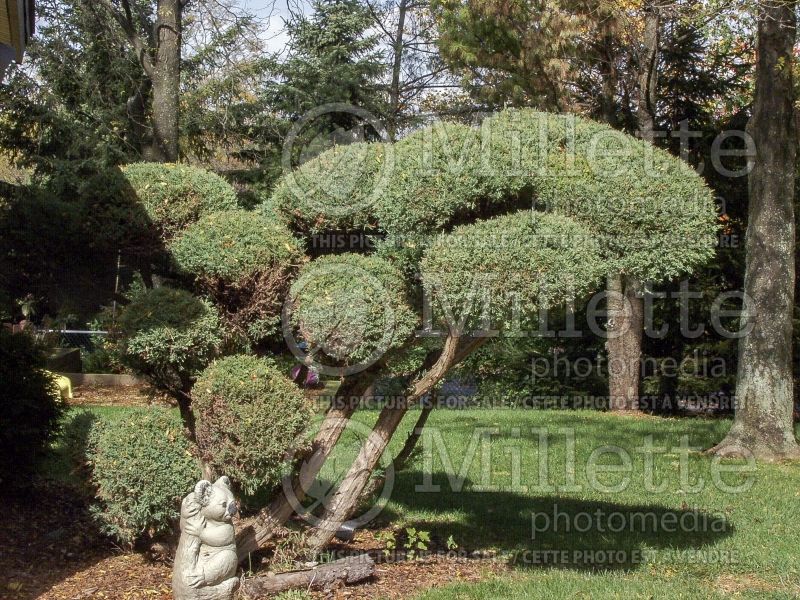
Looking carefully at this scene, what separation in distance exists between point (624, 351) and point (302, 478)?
28.9 ft

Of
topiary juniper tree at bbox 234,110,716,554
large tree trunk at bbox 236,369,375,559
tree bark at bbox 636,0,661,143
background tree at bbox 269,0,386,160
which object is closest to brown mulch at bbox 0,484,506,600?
large tree trunk at bbox 236,369,375,559

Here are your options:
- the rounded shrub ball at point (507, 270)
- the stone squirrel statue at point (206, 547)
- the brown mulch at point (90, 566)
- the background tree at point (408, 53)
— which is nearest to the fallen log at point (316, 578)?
the brown mulch at point (90, 566)

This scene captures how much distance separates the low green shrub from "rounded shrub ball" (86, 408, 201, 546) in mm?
1249

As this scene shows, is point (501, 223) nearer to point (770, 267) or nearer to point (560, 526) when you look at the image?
point (560, 526)

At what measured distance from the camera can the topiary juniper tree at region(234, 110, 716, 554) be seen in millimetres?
4379

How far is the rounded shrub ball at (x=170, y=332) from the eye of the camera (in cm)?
495

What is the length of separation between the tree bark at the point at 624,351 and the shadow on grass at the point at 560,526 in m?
6.08

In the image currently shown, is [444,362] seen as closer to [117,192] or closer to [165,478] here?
[165,478]

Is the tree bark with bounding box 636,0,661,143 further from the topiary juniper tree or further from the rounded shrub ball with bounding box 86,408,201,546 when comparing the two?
the rounded shrub ball with bounding box 86,408,201,546

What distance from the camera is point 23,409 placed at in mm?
6117

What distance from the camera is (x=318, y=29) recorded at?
58.8 ft

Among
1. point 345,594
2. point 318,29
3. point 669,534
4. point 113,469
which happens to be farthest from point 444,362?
point 318,29

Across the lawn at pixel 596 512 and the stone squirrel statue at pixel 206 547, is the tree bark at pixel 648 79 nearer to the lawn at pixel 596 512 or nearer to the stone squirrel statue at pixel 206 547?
the lawn at pixel 596 512

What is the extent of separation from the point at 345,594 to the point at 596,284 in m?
2.35
